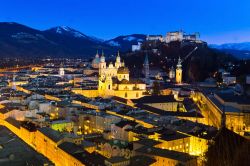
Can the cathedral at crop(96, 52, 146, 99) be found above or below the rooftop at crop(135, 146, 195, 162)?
above

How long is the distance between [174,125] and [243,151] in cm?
1516

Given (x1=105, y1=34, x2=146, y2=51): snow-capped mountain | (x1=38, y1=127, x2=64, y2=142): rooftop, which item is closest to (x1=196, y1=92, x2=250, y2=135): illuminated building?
(x1=38, y1=127, x2=64, y2=142): rooftop

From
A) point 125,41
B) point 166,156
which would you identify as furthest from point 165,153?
point 125,41

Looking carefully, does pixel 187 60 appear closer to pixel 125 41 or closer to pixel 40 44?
pixel 40 44

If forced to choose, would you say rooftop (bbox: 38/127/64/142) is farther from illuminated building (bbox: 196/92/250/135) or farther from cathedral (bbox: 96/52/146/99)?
cathedral (bbox: 96/52/146/99)

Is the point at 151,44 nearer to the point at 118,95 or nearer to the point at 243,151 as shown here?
the point at 118,95

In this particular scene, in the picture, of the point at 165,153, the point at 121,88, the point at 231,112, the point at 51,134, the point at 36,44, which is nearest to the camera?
the point at 165,153

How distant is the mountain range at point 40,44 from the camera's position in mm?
150137

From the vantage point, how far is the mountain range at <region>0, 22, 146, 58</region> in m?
150

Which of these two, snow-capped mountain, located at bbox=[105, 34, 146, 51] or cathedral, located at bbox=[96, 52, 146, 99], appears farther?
snow-capped mountain, located at bbox=[105, 34, 146, 51]

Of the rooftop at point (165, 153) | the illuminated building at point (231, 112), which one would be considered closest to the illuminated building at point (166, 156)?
the rooftop at point (165, 153)

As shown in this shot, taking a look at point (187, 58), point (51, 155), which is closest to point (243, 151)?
point (51, 155)

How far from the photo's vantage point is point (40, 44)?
164m

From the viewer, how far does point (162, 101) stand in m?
41.0
